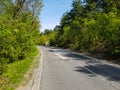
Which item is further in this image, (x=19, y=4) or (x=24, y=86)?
(x=19, y=4)

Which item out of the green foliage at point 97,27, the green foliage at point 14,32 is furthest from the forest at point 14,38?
the green foliage at point 97,27

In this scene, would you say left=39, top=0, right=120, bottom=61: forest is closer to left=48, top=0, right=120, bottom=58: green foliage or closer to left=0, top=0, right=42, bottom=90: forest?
left=48, top=0, right=120, bottom=58: green foliage

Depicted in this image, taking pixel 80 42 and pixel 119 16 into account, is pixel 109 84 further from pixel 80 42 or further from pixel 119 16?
pixel 80 42

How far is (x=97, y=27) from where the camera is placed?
42094mm

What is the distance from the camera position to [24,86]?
13.7m

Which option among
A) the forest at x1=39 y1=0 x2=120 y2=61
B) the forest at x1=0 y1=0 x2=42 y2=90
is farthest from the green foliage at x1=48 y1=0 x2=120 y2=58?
the forest at x1=0 y1=0 x2=42 y2=90

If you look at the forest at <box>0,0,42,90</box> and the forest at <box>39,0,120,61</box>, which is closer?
the forest at <box>0,0,42,90</box>

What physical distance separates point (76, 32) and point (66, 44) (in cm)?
2065

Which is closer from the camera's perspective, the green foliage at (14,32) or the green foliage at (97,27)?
the green foliage at (14,32)

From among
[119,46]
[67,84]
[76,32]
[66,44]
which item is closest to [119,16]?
[119,46]

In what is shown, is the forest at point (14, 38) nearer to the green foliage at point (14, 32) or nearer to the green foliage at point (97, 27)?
the green foliage at point (14, 32)

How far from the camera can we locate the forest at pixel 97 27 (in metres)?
34.0

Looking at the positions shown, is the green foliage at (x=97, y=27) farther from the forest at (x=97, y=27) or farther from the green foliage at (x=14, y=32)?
the green foliage at (x=14, y=32)

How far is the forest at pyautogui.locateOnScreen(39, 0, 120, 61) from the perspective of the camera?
34.0m
